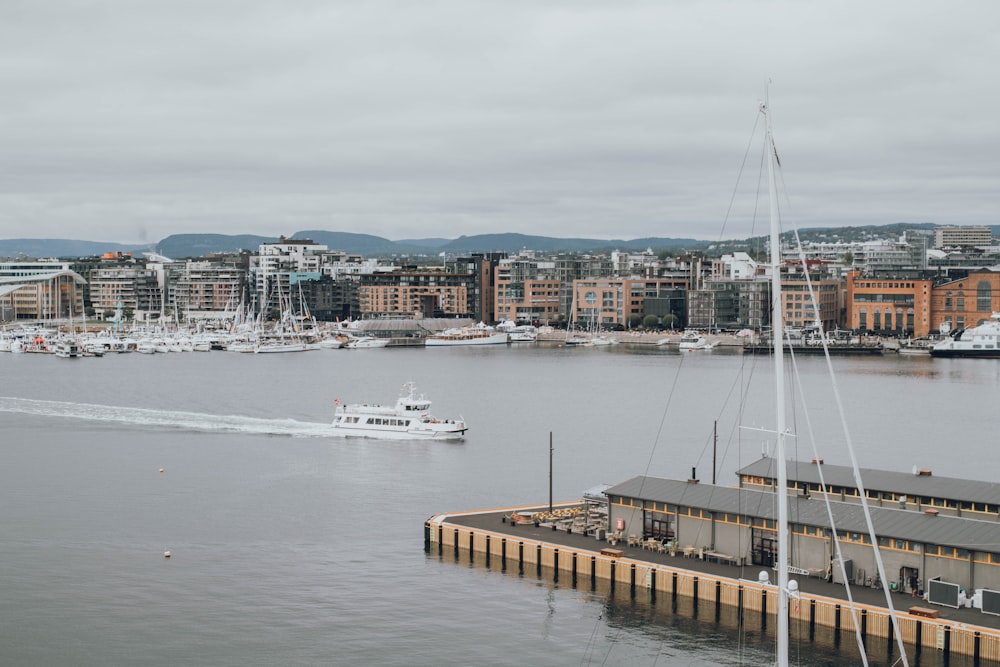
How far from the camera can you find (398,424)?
42938 millimetres

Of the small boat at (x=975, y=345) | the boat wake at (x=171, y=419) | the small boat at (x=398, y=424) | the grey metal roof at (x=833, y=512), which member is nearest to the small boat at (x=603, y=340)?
Result: the small boat at (x=975, y=345)

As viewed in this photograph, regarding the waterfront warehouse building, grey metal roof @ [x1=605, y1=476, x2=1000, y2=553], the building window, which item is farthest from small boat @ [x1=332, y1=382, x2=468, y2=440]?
the building window

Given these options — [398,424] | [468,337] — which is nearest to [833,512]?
[398,424]

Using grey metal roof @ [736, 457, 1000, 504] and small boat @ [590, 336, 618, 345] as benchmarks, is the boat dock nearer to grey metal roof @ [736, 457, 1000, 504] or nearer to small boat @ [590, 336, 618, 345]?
grey metal roof @ [736, 457, 1000, 504]

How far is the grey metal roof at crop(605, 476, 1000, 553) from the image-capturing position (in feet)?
65.2

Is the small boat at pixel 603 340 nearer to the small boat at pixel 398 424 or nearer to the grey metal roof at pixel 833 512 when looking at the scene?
the small boat at pixel 398 424

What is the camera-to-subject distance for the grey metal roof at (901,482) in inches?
936

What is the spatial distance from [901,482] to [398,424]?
2150 centimetres

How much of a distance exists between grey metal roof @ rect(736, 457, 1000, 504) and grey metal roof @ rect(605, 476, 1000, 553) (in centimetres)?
203

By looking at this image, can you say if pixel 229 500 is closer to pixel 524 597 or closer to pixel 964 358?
pixel 524 597

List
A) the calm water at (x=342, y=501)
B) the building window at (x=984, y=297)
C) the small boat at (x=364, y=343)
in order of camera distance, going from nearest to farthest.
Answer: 1. the calm water at (x=342, y=501)
2. the building window at (x=984, y=297)
3. the small boat at (x=364, y=343)

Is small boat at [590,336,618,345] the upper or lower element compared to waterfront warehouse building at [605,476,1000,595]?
lower

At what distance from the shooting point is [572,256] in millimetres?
131500

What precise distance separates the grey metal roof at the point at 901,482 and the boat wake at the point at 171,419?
2048 cm
